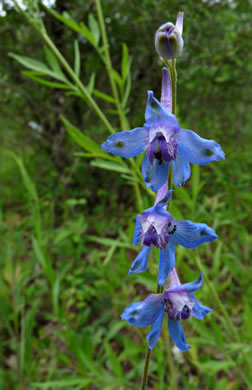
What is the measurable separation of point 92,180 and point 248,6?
209cm

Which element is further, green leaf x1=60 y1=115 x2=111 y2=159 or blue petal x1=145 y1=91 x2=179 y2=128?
green leaf x1=60 y1=115 x2=111 y2=159

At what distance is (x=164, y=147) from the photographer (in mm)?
563

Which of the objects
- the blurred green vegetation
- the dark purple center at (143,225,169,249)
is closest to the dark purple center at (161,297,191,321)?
the dark purple center at (143,225,169,249)

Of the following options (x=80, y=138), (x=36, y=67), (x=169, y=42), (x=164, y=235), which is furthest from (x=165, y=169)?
(x=36, y=67)

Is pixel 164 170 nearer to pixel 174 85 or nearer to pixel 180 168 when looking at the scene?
pixel 180 168

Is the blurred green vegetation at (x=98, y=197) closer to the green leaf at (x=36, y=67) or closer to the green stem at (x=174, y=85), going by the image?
the green leaf at (x=36, y=67)

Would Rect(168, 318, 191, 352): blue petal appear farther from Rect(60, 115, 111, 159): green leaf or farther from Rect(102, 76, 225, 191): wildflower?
Rect(60, 115, 111, 159): green leaf

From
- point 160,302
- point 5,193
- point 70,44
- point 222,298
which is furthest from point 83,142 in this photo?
point 5,193

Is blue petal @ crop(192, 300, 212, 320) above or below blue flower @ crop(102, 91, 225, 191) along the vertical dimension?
below

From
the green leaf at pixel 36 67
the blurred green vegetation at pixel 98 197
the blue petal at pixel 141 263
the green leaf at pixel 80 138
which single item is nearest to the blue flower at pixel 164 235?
the blue petal at pixel 141 263

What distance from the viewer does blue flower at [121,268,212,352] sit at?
1.95 ft

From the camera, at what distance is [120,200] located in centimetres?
333

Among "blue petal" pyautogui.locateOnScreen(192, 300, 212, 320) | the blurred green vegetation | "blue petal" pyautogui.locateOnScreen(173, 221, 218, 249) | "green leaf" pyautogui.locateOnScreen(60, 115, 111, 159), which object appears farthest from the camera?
the blurred green vegetation

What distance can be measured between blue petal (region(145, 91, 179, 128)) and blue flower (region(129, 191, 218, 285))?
0.13 metres
